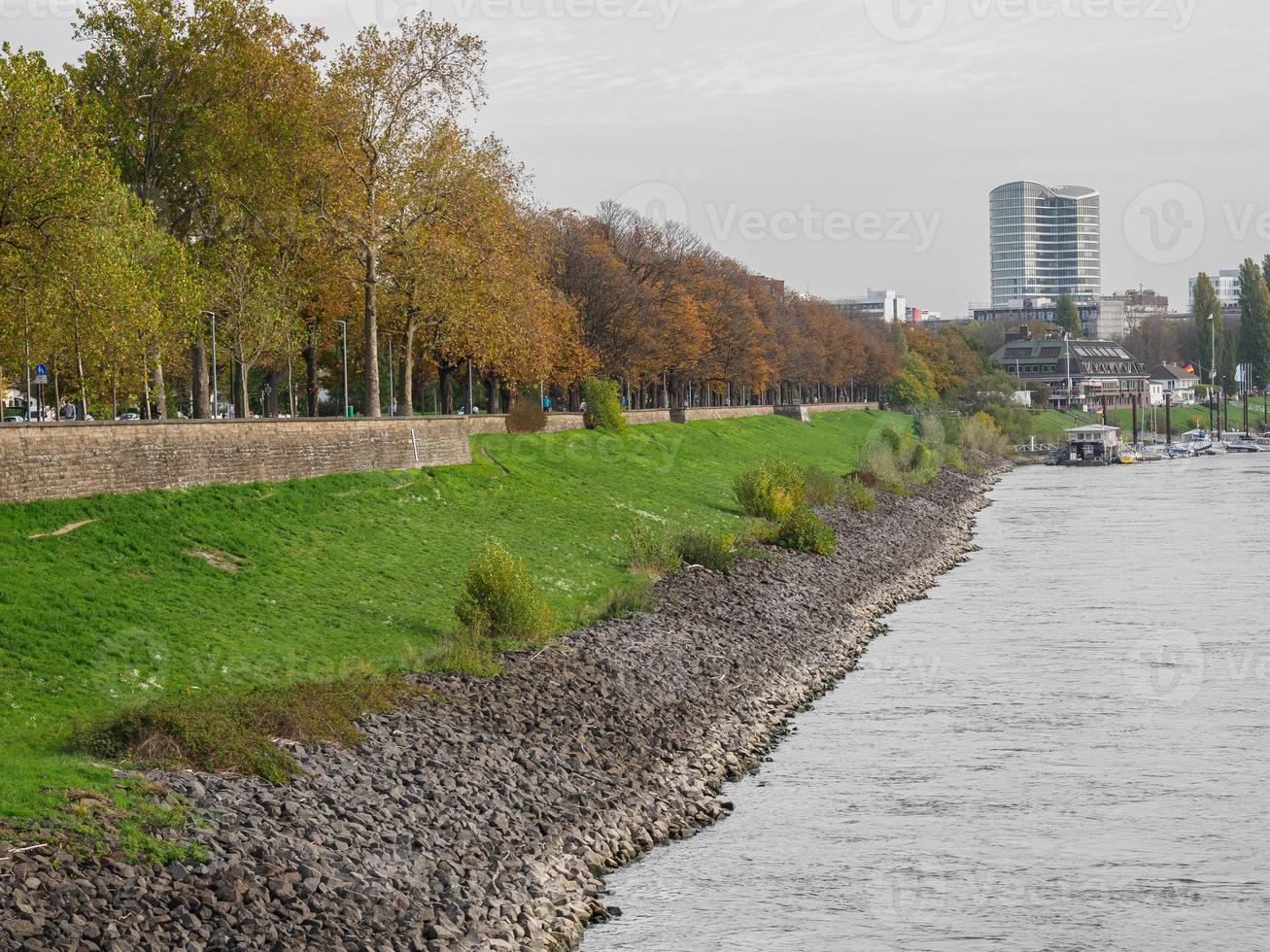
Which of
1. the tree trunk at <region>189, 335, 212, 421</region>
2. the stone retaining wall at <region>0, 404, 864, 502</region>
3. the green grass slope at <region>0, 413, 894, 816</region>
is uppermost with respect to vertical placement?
the tree trunk at <region>189, 335, 212, 421</region>

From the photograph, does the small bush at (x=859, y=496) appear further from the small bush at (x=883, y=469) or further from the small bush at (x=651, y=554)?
the small bush at (x=651, y=554)

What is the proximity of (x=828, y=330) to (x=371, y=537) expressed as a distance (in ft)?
457

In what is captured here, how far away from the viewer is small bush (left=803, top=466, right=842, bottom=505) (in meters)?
66.4

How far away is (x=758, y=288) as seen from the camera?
143750 millimetres

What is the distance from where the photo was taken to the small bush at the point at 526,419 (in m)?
64.7

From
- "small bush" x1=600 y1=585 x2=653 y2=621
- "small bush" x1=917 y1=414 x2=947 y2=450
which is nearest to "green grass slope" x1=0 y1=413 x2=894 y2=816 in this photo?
"small bush" x1=600 y1=585 x2=653 y2=621

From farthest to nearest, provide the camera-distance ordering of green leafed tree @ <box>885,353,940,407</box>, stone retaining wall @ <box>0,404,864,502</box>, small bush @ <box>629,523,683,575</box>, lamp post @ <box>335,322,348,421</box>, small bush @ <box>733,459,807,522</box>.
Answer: green leafed tree @ <box>885,353,940,407</box>
lamp post @ <box>335,322,348,421</box>
small bush @ <box>733,459,807,522</box>
small bush @ <box>629,523,683,575</box>
stone retaining wall @ <box>0,404,864,502</box>

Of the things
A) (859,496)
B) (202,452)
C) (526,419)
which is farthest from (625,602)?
(859,496)

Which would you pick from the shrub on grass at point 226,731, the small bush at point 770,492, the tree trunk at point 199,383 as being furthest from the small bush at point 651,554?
the tree trunk at point 199,383

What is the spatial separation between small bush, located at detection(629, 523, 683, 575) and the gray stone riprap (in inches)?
155

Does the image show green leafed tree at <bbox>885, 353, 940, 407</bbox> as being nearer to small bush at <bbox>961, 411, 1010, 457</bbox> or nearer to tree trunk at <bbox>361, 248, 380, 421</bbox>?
small bush at <bbox>961, 411, 1010, 457</bbox>

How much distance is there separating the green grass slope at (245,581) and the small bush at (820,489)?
1354 centimetres

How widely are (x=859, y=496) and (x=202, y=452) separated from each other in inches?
1565

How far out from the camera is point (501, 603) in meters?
30.3
